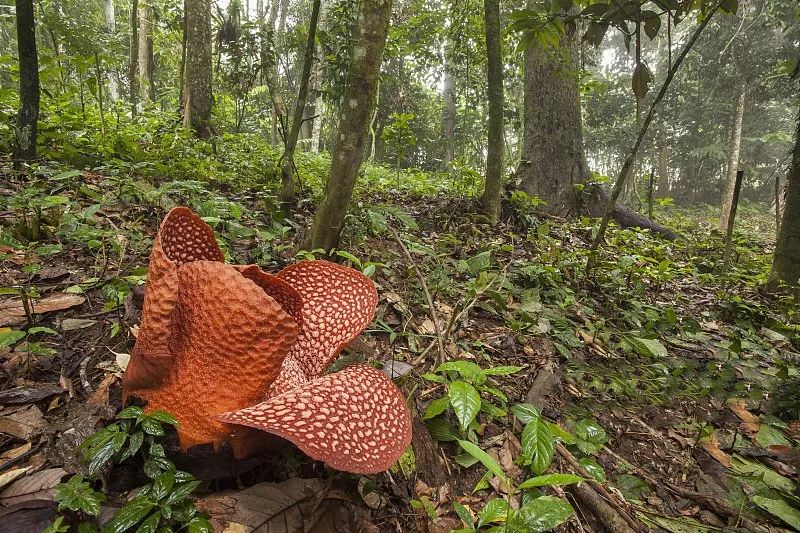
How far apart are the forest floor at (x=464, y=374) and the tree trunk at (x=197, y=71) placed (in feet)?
12.1

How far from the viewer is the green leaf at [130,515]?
4.31 ft

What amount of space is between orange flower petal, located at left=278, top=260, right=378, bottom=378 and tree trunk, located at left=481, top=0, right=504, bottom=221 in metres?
3.81

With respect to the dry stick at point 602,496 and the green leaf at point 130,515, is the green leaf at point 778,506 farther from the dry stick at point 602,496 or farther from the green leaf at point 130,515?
the green leaf at point 130,515

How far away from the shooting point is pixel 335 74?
31.1 ft

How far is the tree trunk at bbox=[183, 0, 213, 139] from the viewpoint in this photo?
8.04 metres

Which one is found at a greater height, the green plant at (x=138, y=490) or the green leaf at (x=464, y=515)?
the green plant at (x=138, y=490)

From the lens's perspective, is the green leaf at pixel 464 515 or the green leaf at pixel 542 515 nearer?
the green leaf at pixel 542 515

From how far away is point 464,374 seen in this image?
219cm

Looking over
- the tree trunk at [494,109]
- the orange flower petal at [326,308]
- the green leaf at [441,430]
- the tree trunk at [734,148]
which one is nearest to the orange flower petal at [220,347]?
the orange flower petal at [326,308]

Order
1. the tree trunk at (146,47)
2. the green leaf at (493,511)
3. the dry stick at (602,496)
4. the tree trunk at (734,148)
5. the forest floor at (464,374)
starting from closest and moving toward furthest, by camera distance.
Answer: the green leaf at (493,511) → the forest floor at (464,374) → the dry stick at (602,496) → the tree trunk at (146,47) → the tree trunk at (734,148)

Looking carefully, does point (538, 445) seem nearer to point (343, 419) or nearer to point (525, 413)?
point (525, 413)

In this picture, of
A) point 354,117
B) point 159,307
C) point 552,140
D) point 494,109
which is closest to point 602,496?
point 159,307

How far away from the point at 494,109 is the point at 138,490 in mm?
5329

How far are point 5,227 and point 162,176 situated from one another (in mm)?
2188
